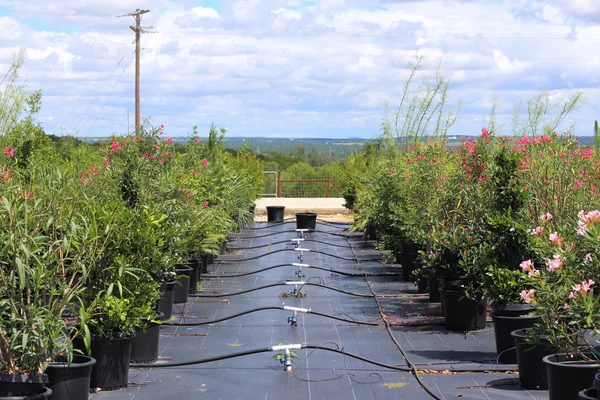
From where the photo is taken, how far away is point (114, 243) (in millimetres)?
5547

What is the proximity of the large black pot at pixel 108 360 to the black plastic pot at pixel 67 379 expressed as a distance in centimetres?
56

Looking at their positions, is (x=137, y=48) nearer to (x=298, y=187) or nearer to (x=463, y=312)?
(x=298, y=187)

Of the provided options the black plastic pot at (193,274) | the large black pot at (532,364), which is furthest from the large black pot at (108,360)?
the black plastic pot at (193,274)

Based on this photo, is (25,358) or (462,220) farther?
(462,220)

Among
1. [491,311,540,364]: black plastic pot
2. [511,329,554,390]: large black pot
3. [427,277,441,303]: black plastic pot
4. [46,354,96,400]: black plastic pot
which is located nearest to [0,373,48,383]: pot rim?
[46,354,96,400]: black plastic pot

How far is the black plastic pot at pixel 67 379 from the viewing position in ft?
15.5

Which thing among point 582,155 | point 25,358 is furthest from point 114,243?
point 582,155

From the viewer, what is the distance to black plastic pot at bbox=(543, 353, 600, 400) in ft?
15.4

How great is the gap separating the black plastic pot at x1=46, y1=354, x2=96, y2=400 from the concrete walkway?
1847 centimetres

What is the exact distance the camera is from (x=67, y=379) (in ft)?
15.6

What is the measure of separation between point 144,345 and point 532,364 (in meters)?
2.91

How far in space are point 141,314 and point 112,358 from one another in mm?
352

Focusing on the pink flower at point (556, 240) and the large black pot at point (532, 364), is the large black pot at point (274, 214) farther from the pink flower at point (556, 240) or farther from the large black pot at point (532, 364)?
the pink flower at point (556, 240)

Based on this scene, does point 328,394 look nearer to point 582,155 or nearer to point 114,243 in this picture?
point 114,243
